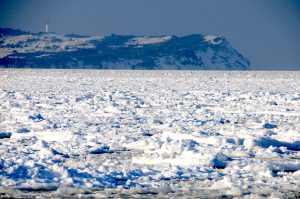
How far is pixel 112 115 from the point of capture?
14719 millimetres

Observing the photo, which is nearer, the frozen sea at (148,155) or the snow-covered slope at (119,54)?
the frozen sea at (148,155)

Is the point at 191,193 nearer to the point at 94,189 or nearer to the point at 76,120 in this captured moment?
the point at 94,189

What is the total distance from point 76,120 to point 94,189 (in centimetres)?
662

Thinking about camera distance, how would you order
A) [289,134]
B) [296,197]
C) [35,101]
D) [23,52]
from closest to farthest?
[296,197], [289,134], [35,101], [23,52]

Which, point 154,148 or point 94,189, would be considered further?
point 154,148

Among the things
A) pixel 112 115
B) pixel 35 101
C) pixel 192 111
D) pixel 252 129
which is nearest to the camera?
pixel 252 129

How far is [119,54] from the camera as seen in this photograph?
18400 cm

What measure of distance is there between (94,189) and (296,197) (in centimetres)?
203

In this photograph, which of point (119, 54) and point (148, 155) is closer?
point (148, 155)

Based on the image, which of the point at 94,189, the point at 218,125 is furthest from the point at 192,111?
the point at 94,189

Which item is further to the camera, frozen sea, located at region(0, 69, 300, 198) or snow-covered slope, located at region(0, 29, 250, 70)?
snow-covered slope, located at region(0, 29, 250, 70)

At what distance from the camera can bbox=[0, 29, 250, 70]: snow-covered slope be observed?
562 feet

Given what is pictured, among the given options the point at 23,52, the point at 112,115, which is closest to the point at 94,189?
the point at 112,115

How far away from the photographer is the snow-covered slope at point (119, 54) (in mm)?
171250
